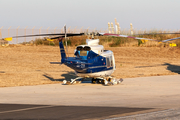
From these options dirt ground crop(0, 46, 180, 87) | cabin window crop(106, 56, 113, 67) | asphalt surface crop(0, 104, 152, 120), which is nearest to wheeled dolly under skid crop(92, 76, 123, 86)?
cabin window crop(106, 56, 113, 67)

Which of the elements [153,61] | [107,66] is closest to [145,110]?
[107,66]

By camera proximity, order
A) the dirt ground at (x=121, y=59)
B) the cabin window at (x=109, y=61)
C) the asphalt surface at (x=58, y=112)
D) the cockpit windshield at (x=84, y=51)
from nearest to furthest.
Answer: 1. the asphalt surface at (x=58, y=112)
2. the cockpit windshield at (x=84, y=51)
3. the cabin window at (x=109, y=61)
4. the dirt ground at (x=121, y=59)

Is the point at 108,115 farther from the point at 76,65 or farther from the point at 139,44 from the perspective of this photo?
the point at 139,44

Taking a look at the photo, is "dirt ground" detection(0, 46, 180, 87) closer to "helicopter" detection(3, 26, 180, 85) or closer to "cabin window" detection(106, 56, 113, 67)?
"cabin window" detection(106, 56, 113, 67)

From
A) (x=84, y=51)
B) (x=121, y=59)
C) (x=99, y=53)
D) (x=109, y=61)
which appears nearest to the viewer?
(x=84, y=51)

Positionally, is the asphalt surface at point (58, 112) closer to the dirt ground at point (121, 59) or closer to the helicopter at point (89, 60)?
the helicopter at point (89, 60)

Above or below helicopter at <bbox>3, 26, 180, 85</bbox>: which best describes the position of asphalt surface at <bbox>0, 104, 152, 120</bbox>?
below

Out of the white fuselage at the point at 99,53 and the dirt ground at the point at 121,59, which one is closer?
the white fuselage at the point at 99,53

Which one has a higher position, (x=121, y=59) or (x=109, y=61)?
(x=109, y=61)

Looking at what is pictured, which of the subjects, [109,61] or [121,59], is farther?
[121,59]

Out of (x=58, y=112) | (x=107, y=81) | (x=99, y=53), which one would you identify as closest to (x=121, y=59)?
(x=107, y=81)

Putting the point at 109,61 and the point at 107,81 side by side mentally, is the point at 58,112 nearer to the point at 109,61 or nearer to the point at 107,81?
the point at 107,81

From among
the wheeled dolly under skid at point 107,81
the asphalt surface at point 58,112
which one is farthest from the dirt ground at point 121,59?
the asphalt surface at point 58,112

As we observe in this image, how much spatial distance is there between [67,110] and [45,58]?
3167cm
